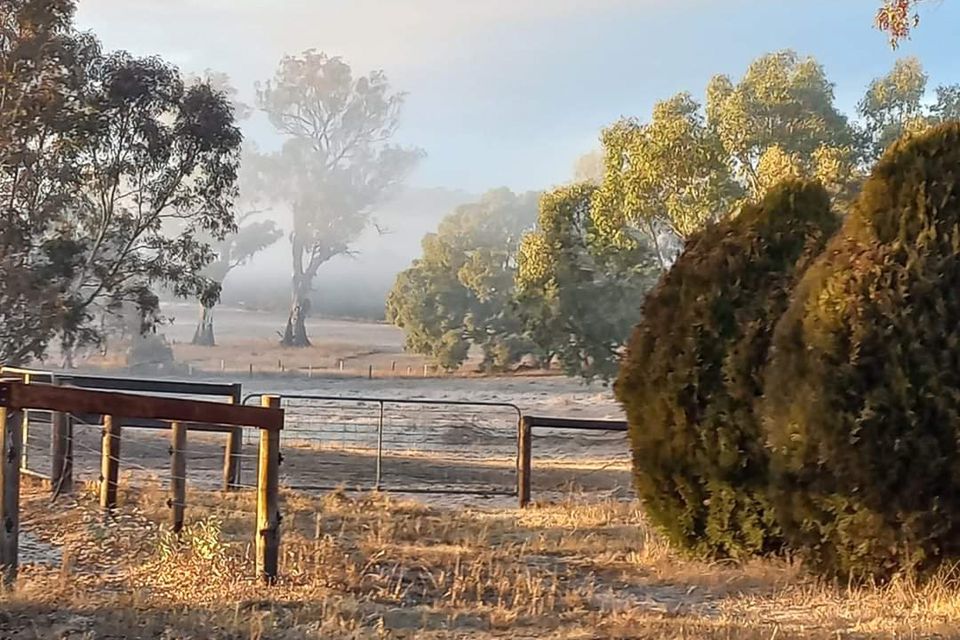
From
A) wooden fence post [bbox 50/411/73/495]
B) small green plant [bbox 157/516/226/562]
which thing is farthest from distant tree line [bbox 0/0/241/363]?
small green plant [bbox 157/516/226/562]

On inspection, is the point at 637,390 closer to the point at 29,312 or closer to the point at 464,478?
the point at 464,478

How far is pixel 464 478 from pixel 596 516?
22.1ft

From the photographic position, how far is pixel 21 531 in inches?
320

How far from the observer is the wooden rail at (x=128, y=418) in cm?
596

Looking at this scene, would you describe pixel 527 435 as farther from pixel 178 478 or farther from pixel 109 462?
pixel 178 478

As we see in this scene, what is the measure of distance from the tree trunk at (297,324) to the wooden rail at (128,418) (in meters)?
56.7

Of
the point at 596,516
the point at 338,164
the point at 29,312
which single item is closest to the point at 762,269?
the point at 596,516

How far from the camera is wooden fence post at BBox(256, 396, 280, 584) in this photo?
6.34 metres

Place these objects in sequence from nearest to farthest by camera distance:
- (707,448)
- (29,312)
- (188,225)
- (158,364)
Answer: (707,448) < (29,312) < (188,225) < (158,364)

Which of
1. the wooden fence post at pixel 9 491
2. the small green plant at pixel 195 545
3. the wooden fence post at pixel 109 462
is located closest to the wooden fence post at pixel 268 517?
the small green plant at pixel 195 545

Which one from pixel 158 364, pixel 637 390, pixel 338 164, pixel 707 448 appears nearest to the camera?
pixel 707 448

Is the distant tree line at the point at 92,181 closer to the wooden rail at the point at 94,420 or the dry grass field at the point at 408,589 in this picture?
the wooden rail at the point at 94,420

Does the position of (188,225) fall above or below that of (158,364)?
above

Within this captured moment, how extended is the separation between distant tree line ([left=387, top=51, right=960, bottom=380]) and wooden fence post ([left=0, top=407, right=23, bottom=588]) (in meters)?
18.8
